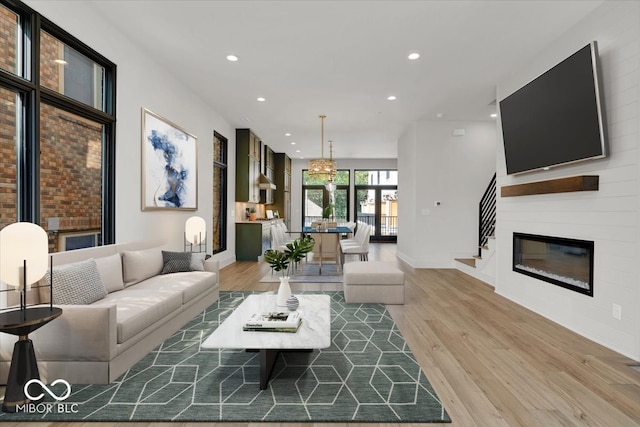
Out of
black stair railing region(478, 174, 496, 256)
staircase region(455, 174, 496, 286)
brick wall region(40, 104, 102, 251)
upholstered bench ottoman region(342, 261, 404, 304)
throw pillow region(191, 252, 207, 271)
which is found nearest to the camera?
brick wall region(40, 104, 102, 251)

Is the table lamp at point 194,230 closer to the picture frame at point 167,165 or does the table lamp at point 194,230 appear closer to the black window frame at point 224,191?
the picture frame at point 167,165

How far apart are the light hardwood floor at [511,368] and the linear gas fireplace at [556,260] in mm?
475

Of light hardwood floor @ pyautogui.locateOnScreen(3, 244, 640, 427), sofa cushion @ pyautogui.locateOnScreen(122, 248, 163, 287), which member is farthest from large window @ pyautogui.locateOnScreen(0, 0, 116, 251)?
light hardwood floor @ pyautogui.locateOnScreen(3, 244, 640, 427)

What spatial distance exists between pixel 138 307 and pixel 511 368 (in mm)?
2943

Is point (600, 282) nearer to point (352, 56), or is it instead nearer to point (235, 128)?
point (352, 56)

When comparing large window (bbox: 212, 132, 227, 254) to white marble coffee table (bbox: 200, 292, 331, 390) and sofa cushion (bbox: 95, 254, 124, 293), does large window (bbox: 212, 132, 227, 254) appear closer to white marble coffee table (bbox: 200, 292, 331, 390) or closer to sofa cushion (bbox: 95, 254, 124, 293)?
sofa cushion (bbox: 95, 254, 124, 293)

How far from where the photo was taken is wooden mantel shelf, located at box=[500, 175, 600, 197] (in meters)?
3.17

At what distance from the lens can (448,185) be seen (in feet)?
22.6

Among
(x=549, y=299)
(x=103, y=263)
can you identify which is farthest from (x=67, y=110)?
(x=549, y=299)

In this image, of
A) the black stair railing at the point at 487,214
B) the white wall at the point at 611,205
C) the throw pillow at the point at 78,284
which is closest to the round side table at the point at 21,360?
the throw pillow at the point at 78,284

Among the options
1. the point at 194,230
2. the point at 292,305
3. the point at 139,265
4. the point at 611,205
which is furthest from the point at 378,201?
the point at 292,305

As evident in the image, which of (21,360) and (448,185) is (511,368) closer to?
(21,360)

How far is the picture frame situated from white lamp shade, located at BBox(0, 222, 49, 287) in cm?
218

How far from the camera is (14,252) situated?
195 cm
